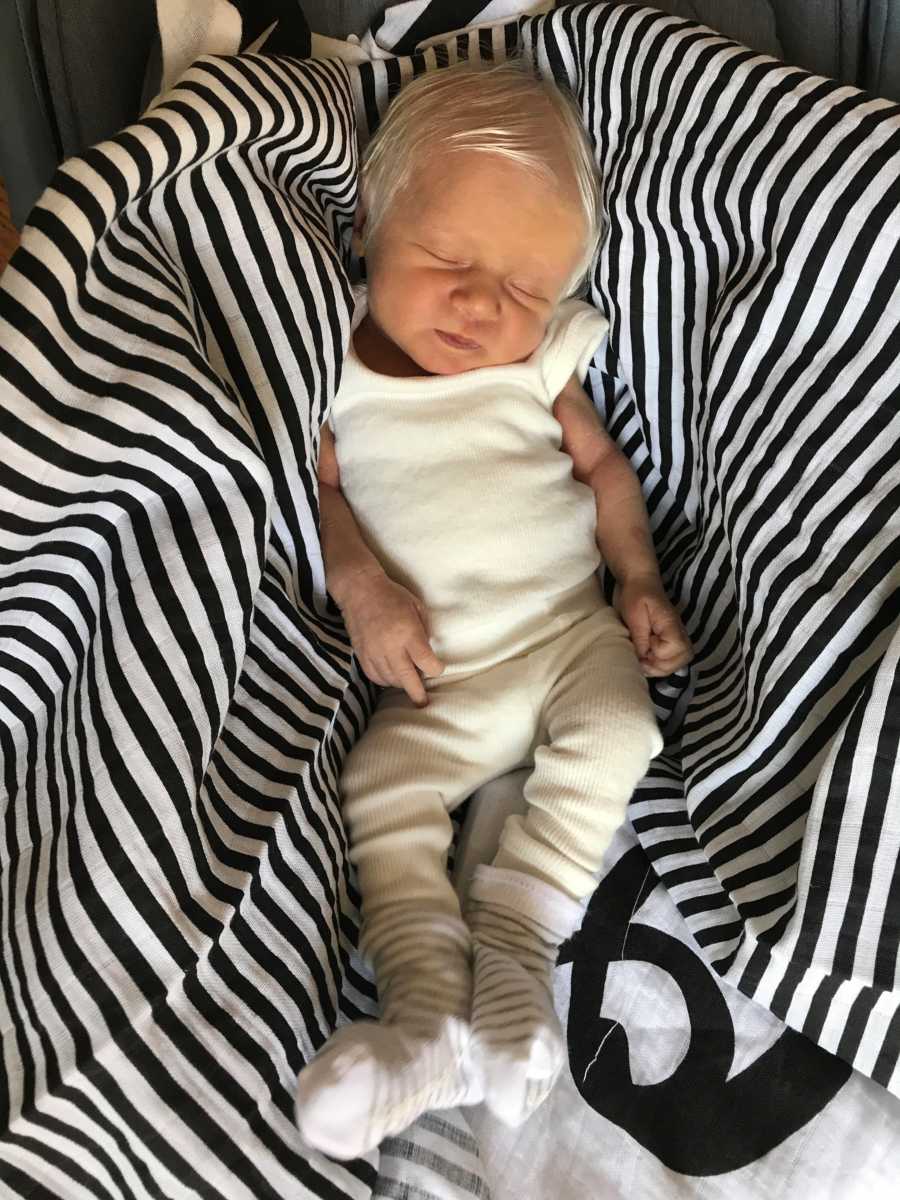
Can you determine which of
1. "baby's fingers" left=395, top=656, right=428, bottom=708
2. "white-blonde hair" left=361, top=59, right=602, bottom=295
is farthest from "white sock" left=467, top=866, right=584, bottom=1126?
"white-blonde hair" left=361, top=59, right=602, bottom=295

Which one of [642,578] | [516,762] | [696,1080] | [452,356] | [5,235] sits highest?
[5,235]

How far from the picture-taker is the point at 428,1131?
0.76 meters

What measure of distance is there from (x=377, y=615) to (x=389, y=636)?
0.08ft

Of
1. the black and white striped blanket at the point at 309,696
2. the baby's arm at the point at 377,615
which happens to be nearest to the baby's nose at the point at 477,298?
the black and white striped blanket at the point at 309,696

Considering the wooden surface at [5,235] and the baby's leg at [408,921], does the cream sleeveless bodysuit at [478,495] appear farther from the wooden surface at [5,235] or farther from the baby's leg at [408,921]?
the wooden surface at [5,235]

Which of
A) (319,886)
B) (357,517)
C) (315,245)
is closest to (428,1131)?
(319,886)

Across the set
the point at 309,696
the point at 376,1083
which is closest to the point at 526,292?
the point at 309,696

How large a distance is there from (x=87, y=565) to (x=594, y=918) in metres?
0.50

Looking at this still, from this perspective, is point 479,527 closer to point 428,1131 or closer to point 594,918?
point 594,918

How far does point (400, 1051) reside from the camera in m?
0.71

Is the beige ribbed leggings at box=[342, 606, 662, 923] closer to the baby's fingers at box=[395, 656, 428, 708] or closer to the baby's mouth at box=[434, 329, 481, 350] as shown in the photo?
the baby's fingers at box=[395, 656, 428, 708]

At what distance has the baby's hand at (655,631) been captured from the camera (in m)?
0.93

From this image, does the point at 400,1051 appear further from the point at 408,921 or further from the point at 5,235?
the point at 5,235

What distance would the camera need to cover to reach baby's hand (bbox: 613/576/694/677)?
36.7 inches
